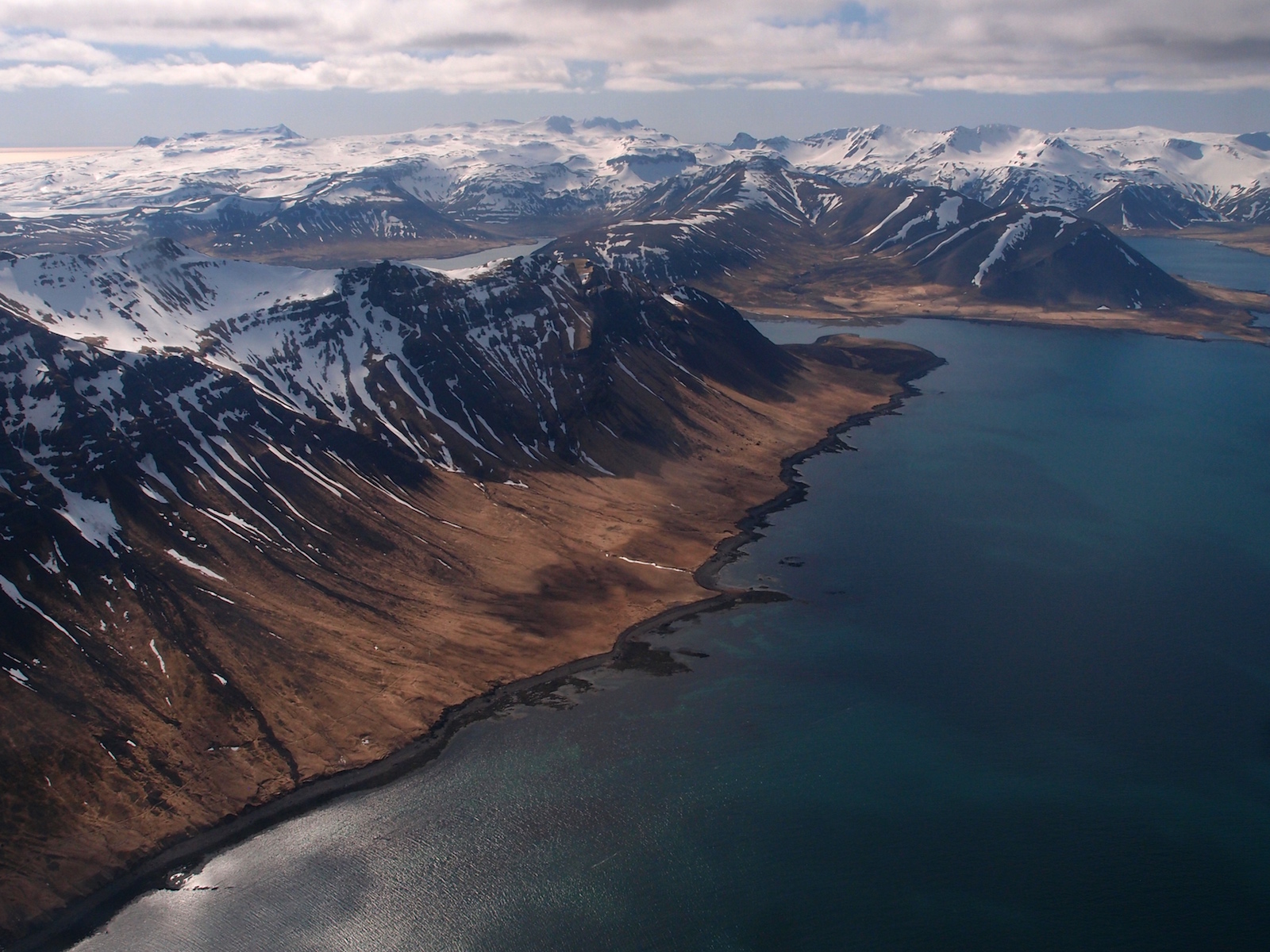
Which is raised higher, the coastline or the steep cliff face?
the steep cliff face

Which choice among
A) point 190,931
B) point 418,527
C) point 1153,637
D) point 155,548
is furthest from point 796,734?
point 155,548

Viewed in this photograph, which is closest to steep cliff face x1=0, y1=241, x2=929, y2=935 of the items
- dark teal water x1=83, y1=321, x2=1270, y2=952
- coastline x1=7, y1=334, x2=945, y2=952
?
coastline x1=7, y1=334, x2=945, y2=952

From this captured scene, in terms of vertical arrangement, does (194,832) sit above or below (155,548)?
below

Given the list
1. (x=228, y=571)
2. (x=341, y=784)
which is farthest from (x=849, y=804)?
(x=228, y=571)

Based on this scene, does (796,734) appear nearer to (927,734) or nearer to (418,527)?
(927,734)

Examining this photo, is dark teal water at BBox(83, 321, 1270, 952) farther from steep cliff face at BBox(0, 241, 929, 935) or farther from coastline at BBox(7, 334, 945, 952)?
steep cliff face at BBox(0, 241, 929, 935)

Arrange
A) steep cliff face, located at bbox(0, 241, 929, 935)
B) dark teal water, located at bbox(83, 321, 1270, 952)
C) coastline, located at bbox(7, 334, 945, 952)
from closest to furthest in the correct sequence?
dark teal water, located at bbox(83, 321, 1270, 952), coastline, located at bbox(7, 334, 945, 952), steep cliff face, located at bbox(0, 241, 929, 935)

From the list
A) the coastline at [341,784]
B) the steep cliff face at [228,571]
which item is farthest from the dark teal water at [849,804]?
the steep cliff face at [228,571]
